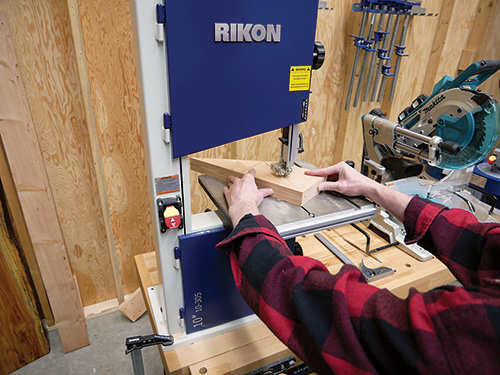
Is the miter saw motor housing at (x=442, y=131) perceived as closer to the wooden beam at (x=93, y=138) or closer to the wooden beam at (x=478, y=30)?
the wooden beam at (x=93, y=138)

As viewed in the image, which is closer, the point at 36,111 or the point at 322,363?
the point at 322,363

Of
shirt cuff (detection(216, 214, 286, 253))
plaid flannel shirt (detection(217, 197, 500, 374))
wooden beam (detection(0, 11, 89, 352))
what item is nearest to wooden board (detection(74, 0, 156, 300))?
wooden beam (detection(0, 11, 89, 352))

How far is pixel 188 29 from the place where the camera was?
812mm

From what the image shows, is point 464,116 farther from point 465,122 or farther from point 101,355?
point 101,355

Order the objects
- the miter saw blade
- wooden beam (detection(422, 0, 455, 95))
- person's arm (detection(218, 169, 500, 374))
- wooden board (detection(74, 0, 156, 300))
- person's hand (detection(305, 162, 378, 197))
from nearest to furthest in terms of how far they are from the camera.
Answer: person's arm (detection(218, 169, 500, 374))
person's hand (detection(305, 162, 378, 197))
the miter saw blade
wooden board (detection(74, 0, 156, 300))
wooden beam (detection(422, 0, 455, 95))

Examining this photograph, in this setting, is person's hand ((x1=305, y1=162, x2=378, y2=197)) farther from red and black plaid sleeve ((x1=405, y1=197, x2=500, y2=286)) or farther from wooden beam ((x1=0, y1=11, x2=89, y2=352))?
wooden beam ((x1=0, y1=11, x2=89, y2=352))

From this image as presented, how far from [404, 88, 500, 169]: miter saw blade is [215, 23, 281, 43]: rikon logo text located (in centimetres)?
102

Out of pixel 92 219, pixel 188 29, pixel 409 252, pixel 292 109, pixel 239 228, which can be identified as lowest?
pixel 92 219

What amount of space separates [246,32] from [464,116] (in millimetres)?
1131

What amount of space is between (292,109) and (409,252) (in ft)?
3.42

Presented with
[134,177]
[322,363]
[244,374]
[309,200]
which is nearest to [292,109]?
[309,200]

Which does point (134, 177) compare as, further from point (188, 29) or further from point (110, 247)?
point (188, 29)

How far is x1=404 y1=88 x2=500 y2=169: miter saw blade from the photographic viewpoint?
145cm

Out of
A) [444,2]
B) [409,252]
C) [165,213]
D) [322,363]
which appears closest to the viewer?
[322,363]
